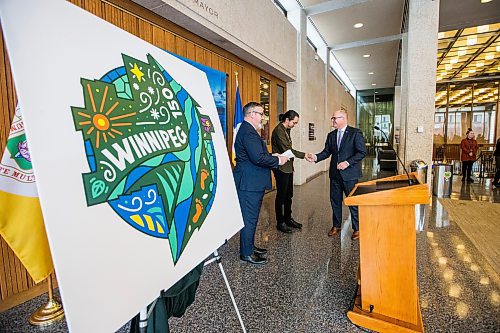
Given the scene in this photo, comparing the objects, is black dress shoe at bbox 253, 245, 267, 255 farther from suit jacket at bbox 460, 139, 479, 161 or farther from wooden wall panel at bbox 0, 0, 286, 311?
suit jacket at bbox 460, 139, 479, 161

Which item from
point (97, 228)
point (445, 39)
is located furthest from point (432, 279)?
point (445, 39)

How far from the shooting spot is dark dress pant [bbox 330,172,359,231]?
3.30m

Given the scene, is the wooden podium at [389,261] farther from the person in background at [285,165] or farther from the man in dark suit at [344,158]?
the person in background at [285,165]

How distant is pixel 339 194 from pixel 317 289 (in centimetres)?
147

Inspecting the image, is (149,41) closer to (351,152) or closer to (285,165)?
(285,165)

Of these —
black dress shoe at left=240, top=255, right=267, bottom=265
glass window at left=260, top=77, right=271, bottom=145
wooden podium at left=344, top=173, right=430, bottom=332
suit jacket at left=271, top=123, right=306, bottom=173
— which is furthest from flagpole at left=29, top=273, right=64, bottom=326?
glass window at left=260, top=77, right=271, bottom=145

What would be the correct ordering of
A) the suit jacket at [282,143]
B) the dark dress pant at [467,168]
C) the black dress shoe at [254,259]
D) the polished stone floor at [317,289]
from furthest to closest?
1. the dark dress pant at [467,168]
2. the suit jacket at [282,143]
3. the black dress shoe at [254,259]
4. the polished stone floor at [317,289]

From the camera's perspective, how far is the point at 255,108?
2729 mm

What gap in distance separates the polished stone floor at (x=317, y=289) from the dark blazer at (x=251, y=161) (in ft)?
2.58

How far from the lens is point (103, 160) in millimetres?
823

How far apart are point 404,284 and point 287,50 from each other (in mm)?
5687

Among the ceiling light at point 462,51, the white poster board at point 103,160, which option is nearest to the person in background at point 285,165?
the white poster board at point 103,160

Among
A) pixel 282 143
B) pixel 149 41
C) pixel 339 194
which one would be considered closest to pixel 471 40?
pixel 339 194

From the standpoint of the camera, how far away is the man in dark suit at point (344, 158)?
10.6 ft
